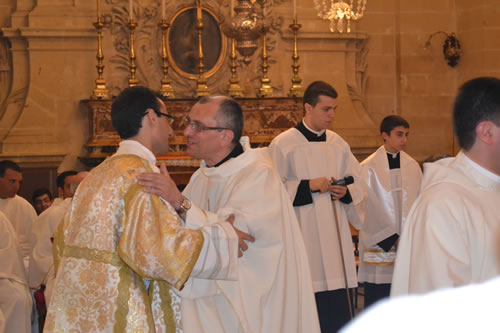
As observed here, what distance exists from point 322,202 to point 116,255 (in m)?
3.40

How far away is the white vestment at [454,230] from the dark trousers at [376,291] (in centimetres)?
479

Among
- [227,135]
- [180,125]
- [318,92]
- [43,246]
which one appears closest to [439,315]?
[227,135]

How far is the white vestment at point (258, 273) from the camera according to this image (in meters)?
3.84

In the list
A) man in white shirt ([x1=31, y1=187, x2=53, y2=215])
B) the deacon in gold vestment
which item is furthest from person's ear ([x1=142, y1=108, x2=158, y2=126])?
man in white shirt ([x1=31, y1=187, x2=53, y2=215])

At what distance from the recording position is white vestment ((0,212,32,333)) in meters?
6.12

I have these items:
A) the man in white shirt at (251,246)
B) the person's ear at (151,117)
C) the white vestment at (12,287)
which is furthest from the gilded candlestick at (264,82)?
the person's ear at (151,117)

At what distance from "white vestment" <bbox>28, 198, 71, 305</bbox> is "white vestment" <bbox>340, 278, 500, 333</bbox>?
604 cm

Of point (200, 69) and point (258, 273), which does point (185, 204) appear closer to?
point (258, 273)

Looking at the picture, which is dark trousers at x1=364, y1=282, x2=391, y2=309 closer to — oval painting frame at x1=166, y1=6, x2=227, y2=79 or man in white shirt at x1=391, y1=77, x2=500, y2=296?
man in white shirt at x1=391, y1=77, x2=500, y2=296

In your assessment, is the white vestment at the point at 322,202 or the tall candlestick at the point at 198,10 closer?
the white vestment at the point at 322,202

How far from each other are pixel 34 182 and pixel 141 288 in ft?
25.2

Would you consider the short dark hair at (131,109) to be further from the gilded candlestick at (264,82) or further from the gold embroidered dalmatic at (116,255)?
the gilded candlestick at (264,82)

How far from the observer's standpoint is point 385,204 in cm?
766

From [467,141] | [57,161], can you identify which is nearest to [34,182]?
[57,161]
